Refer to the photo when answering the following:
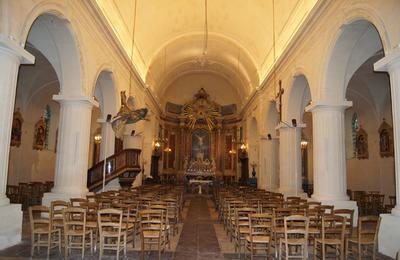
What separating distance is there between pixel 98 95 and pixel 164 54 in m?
6.91

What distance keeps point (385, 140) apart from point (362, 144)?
6.15 ft

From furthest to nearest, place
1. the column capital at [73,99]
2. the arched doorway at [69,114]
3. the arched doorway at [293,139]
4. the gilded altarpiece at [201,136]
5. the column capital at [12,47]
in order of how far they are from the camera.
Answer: the gilded altarpiece at [201,136] < the arched doorway at [293,139] < the column capital at [73,99] < the arched doorway at [69,114] < the column capital at [12,47]

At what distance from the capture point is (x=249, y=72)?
2191 centimetres

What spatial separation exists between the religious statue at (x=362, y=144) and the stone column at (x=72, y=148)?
13912 millimetres

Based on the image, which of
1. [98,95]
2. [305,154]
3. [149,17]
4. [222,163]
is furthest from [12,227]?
[222,163]

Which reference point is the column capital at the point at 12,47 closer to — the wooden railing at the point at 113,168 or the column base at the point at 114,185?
the wooden railing at the point at 113,168

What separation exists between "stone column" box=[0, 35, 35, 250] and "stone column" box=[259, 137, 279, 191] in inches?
527

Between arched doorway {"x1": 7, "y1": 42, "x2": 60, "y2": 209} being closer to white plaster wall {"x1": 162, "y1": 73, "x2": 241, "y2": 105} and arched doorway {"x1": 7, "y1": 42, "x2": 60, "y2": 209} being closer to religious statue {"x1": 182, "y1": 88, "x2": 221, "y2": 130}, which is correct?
white plaster wall {"x1": 162, "y1": 73, "x2": 241, "y2": 105}

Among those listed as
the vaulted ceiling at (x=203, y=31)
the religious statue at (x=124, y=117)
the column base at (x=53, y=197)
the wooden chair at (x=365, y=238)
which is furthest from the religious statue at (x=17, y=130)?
the wooden chair at (x=365, y=238)

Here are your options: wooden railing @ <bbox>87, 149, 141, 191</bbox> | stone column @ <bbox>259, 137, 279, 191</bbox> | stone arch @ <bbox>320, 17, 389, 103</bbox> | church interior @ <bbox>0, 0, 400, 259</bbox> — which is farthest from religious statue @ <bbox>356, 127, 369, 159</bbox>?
wooden railing @ <bbox>87, 149, 141, 191</bbox>

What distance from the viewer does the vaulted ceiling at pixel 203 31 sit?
1362 cm

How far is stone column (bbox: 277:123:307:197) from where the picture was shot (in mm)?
13811

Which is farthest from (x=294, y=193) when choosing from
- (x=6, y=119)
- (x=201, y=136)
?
(x=201, y=136)

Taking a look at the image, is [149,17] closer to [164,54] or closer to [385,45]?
[164,54]
